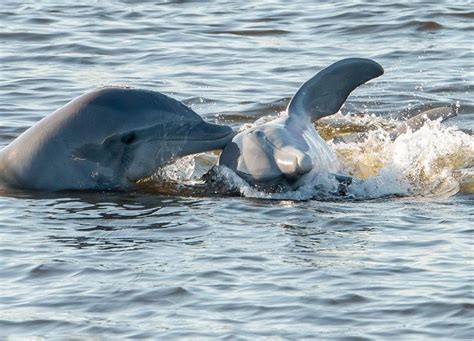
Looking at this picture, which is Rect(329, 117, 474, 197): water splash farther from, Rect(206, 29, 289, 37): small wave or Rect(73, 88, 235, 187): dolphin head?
Rect(206, 29, 289, 37): small wave

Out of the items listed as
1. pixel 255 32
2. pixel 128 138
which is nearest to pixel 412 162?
pixel 128 138

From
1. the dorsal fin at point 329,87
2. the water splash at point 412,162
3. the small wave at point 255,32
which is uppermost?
the dorsal fin at point 329,87

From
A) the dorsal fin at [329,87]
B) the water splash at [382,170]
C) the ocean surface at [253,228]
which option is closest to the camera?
the ocean surface at [253,228]

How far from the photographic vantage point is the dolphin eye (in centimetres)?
1107

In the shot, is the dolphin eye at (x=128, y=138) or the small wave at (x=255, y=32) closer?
the dolphin eye at (x=128, y=138)

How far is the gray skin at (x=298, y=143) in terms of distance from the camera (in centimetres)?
1062

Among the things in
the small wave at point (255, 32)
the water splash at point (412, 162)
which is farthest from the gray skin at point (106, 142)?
the small wave at point (255, 32)

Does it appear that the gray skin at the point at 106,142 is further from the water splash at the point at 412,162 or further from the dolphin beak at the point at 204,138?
the water splash at the point at 412,162

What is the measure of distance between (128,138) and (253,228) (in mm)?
1604

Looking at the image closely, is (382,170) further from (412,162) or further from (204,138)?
(204,138)

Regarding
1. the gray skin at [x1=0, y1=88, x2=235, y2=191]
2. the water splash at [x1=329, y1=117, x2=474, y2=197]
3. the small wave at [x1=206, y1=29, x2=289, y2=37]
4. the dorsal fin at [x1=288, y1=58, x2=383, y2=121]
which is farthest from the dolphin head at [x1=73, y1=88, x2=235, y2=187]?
the small wave at [x1=206, y1=29, x2=289, y2=37]

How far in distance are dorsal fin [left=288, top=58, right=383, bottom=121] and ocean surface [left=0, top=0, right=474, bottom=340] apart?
64 cm

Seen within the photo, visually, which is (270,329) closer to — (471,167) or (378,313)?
(378,313)

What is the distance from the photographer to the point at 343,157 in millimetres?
12219
